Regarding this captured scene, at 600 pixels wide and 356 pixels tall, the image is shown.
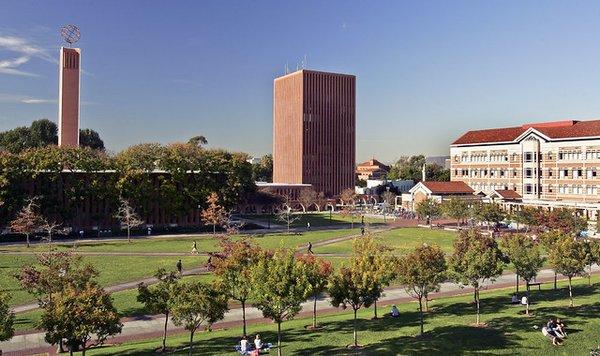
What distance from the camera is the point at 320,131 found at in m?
153

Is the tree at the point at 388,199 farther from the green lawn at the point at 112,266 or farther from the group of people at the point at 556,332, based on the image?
the group of people at the point at 556,332

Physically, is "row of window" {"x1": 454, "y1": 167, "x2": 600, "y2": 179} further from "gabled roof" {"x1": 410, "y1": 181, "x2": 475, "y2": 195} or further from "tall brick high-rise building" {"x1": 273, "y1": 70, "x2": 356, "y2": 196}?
"tall brick high-rise building" {"x1": 273, "y1": 70, "x2": 356, "y2": 196}

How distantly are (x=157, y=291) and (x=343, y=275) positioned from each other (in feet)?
32.0

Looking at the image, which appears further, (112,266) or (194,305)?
(112,266)

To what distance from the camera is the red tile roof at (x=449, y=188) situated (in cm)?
11038

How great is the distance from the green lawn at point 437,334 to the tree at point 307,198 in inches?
3765

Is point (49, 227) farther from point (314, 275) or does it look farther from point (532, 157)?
point (532, 157)

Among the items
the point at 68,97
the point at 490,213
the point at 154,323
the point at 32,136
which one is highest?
the point at 68,97

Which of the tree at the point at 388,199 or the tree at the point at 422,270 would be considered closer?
the tree at the point at 422,270

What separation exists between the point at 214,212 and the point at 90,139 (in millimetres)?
94999

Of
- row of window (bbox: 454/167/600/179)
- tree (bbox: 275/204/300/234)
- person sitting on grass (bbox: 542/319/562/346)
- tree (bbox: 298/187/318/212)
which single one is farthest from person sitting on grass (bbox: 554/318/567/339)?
tree (bbox: 298/187/318/212)

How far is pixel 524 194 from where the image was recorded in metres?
106

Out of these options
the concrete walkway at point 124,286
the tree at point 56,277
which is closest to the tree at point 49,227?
the concrete walkway at point 124,286

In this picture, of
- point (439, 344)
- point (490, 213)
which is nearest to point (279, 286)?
point (439, 344)
